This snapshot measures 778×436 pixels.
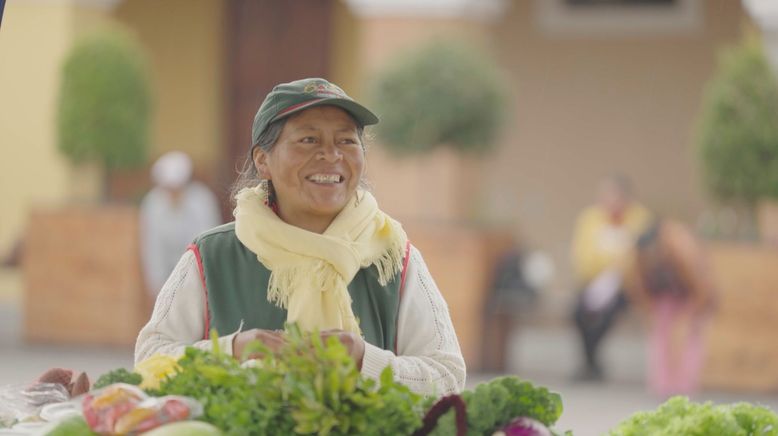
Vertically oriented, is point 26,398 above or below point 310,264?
below

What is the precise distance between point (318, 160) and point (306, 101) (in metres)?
0.13

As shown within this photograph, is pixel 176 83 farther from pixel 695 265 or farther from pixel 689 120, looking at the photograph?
pixel 695 265

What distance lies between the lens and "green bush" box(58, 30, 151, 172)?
→ 1459cm

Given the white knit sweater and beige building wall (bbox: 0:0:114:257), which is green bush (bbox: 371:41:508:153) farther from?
the white knit sweater

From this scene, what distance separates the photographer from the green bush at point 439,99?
1333 centimetres

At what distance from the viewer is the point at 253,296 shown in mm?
3355

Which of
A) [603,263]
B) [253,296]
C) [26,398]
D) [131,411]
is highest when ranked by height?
[253,296]

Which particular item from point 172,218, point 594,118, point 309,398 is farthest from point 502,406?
point 594,118

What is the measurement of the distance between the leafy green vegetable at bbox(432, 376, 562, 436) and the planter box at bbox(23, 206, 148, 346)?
37.9 feet

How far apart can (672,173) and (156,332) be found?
543 inches

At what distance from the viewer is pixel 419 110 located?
13.4m

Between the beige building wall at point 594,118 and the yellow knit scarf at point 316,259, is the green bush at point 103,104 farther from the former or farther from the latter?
the yellow knit scarf at point 316,259

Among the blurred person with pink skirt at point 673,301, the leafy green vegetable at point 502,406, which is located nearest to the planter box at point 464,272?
the blurred person with pink skirt at point 673,301

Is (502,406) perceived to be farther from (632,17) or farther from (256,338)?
(632,17)
